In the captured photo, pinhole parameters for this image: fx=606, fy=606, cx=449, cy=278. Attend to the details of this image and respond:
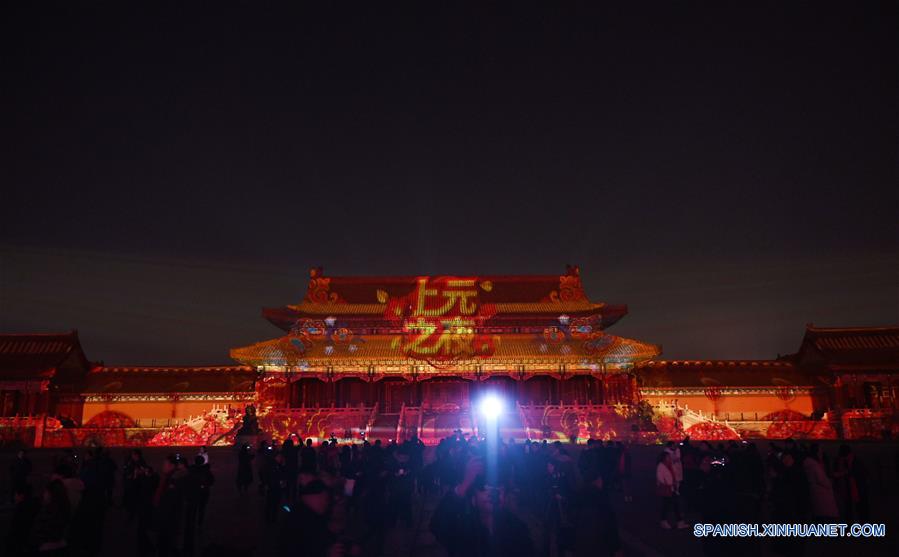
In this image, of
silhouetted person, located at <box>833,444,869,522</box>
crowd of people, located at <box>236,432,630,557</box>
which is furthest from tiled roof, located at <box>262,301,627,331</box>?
silhouetted person, located at <box>833,444,869,522</box>

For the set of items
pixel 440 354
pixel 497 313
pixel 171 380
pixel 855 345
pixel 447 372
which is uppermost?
pixel 497 313

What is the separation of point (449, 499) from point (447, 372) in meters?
31.7

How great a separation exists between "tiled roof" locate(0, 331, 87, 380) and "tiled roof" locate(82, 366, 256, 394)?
2443mm

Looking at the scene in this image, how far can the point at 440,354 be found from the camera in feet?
126

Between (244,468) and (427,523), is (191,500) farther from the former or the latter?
(244,468)

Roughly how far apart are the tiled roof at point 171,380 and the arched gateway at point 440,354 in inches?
173

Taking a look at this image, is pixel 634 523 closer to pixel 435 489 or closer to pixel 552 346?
pixel 435 489

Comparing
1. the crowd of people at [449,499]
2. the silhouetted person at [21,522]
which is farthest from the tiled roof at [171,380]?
the silhouetted person at [21,522]

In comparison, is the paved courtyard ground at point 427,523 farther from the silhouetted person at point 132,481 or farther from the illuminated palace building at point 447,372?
the illuminated palace building at point 447,372

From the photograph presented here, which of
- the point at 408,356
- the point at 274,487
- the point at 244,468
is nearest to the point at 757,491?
the point at 274,487

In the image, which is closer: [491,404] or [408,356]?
[408,356]

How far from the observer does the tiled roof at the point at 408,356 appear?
37.4m

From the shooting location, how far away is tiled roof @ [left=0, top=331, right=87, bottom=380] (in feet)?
124

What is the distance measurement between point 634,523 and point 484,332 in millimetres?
27162
